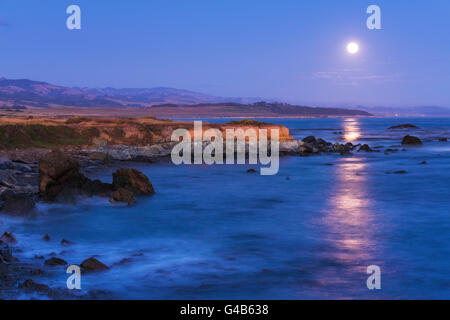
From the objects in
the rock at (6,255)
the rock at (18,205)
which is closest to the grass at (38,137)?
the rock at (18,205)

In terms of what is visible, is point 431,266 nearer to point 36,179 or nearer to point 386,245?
point 386,245

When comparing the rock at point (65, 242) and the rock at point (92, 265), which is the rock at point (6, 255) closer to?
the rock at point (65, 242)

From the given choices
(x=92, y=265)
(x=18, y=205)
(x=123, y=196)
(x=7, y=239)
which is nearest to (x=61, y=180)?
(x=123, y=196)

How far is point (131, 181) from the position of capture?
81.1 ft

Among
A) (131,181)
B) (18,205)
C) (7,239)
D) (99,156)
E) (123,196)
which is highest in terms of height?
(99,156)

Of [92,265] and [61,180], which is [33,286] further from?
[61,180]

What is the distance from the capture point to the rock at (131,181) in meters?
24.1

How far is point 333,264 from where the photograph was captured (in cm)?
1473

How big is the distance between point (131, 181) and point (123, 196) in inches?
85.7

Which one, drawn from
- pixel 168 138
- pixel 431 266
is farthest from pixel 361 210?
pixel 168 138

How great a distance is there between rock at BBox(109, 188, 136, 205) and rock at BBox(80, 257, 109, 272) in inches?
359

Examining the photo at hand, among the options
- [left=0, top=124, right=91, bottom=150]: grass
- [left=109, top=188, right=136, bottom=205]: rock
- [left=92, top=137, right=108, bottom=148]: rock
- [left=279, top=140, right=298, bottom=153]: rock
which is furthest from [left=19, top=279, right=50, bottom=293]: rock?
[left=279, top=140, right=298, bottom=153]: rock

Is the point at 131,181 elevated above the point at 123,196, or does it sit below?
above

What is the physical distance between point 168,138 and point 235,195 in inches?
944
